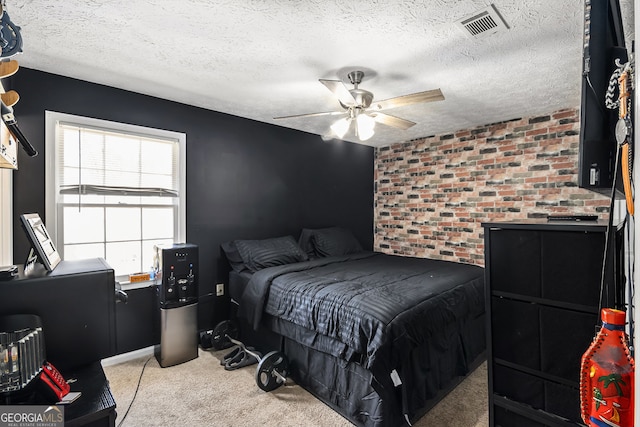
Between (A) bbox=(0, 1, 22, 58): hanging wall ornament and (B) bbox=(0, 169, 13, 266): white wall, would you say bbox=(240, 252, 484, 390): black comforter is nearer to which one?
(B) bbox=(0, 169, 13, 266): white wall

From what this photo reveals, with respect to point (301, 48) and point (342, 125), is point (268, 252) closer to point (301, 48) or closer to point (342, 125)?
point (342, 125)

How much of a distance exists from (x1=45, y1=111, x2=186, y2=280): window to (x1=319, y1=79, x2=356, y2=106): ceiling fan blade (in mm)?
1810

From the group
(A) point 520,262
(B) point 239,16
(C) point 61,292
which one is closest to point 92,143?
(B) point 239,16

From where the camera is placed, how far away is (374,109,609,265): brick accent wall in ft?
11.5

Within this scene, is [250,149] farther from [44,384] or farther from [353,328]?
[44,384]

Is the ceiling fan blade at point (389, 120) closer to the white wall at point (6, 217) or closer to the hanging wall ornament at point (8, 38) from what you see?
the hanging wall ornament at point (8, 38)

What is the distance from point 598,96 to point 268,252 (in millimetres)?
3054

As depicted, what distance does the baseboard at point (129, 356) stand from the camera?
9.33 ft

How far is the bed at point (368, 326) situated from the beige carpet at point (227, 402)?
0.10 metres

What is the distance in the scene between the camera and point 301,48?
2.16 metres

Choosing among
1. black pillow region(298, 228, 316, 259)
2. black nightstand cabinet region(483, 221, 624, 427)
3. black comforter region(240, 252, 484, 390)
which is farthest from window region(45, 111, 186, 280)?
black nightstand cabinet region(483, 221, 624, 427)

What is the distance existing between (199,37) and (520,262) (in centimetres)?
220

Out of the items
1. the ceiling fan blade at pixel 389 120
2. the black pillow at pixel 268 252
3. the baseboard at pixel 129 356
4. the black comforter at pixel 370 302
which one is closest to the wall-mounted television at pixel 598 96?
the black comforter at pixel 370 302

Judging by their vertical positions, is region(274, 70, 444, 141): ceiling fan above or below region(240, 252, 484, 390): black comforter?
above
